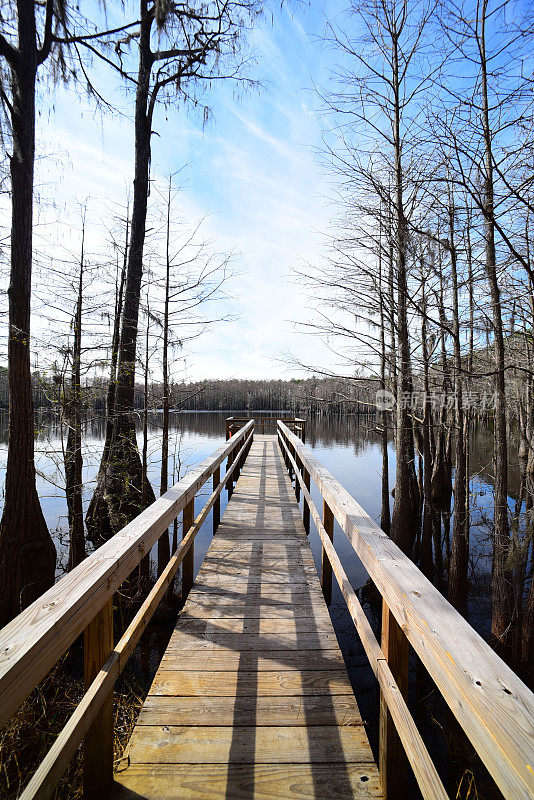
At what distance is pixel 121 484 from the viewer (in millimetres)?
7648

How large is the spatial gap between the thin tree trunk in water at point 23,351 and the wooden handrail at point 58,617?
4.17 m

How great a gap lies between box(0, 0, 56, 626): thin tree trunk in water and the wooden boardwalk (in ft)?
10.3

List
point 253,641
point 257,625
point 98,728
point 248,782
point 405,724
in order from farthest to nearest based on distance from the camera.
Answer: point 257,625
point 253,641
point 248,782
point 98,728
point 405,724

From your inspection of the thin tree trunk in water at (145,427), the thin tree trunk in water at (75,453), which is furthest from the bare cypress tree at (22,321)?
the thin tree trunk in water at (145,427)

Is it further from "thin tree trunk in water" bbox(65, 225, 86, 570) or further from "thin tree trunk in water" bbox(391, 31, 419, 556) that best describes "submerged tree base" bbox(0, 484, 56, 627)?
"thin tree trunk in water" bbox(391, 31, 419, 556)

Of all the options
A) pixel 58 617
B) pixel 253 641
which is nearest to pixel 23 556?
pixel 253 641

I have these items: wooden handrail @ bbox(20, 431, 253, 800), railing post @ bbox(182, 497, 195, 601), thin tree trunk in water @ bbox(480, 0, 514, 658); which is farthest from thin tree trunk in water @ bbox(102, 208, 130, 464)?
thin tree trunk in water @ bbox(480, 0, 514, 658)

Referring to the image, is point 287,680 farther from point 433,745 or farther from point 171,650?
point 433,745

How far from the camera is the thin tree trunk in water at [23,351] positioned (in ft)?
16.6

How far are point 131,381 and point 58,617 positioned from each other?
7.33 meters

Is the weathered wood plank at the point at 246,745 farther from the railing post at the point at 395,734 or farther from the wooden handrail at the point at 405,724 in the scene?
the wooden handrail at the point at 405,724

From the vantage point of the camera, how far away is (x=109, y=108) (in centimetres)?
733

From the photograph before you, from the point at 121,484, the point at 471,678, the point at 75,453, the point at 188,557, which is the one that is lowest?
the point at 121,484

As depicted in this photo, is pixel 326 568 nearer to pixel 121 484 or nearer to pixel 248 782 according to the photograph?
pixel 248 782
